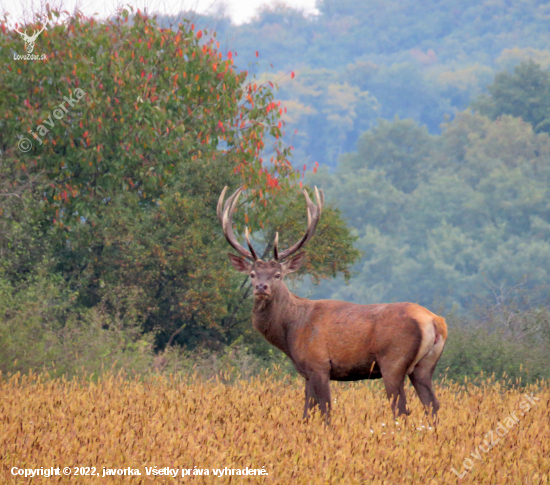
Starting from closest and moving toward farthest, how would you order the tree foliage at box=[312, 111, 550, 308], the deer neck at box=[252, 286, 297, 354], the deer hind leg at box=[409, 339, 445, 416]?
the deer hind leg at box=[409, 339, 445, 416] → the deer neck at box=[252, 286, 297, 354] → the tree foliage at box=[312, 111, 550, 308]

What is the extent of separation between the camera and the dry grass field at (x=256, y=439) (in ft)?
19.7

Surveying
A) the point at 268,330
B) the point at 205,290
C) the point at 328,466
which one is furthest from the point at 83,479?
the point at 205,290

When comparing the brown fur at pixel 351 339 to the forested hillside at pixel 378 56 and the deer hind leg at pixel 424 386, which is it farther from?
the forested hillside at pixel 378 56

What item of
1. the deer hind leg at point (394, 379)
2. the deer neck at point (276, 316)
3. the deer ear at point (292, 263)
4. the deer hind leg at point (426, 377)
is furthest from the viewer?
the deer ear at point (292, 263)

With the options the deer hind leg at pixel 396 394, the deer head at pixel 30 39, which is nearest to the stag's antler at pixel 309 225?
the deer hind leg at pixel 396 394

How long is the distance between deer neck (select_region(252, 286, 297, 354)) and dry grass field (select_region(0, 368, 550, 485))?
2.64ft

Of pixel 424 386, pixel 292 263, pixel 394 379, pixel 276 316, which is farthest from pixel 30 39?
pixel 424 386

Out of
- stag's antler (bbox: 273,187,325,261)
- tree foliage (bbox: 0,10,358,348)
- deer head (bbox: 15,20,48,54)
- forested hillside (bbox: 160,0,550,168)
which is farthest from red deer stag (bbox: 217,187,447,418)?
forested hillside (bbox: 160,0,550,168)

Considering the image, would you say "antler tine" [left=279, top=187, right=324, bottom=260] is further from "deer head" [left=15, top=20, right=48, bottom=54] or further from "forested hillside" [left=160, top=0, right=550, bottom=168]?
"forested hillside" [left=160, top=0, right=550, bottom=168]

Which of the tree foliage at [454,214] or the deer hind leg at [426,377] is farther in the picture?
the tree foliage at [454,214]

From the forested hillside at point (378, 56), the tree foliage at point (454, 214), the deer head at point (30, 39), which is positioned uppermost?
the deer head at point (30, 39)

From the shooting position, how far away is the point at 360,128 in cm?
9138

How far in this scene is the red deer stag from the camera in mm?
7945

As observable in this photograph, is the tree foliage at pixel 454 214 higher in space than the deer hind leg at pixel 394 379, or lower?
lower
